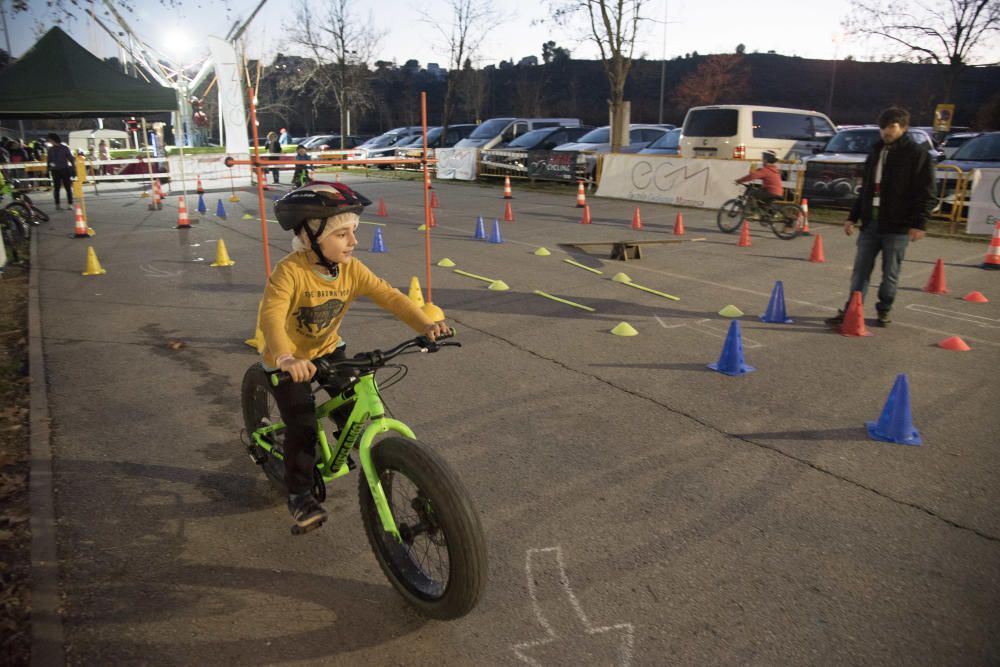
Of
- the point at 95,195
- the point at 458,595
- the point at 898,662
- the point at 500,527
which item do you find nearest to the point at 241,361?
the point at 500,527

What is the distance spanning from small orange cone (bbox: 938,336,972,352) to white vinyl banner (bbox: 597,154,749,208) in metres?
10.6

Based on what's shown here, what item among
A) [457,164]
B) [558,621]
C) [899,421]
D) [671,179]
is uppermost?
[457,164]

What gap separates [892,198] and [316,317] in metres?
6.18

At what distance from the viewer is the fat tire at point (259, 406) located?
12.8ft

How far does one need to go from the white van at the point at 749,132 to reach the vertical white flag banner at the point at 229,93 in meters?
14.6

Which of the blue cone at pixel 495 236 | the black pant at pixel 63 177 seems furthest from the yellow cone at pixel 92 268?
the black pant at pixel 63 177

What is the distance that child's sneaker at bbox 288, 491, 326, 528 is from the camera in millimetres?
3344

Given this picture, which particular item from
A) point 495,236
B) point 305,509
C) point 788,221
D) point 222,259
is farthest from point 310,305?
point 788,221

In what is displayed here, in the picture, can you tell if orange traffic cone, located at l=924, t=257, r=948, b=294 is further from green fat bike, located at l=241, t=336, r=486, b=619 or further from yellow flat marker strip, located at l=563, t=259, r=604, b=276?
green fat bike, located at l=241, t=336, r=486, b=619

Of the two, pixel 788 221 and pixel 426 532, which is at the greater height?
pixel 788 221

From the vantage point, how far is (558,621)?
2939mm

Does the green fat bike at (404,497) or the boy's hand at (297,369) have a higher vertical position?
the boy's hand at (297,369)

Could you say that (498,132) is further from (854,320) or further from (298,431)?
(298,431)

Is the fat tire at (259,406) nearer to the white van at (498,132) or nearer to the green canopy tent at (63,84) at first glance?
the green canopy tent at (63,84)
